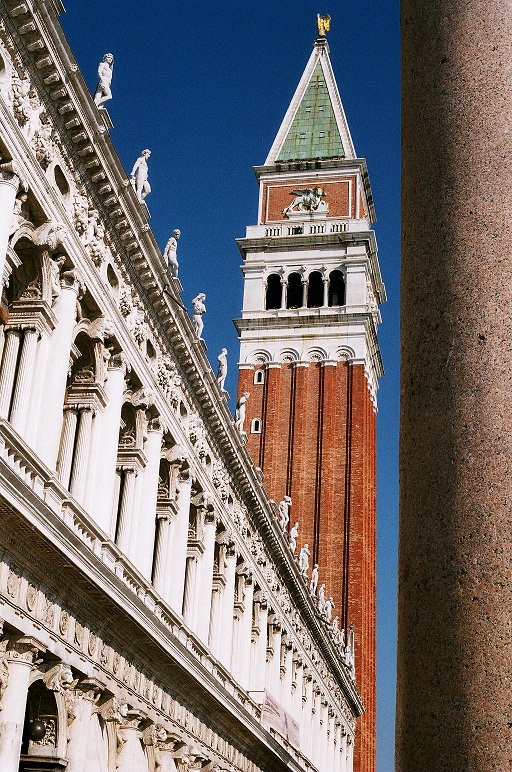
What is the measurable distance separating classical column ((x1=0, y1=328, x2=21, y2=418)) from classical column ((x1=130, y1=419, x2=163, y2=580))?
18.3 feet

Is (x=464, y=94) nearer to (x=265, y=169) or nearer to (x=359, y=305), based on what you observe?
(x=359, y=305)

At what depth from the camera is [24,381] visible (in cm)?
1516

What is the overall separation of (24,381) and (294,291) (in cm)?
4376

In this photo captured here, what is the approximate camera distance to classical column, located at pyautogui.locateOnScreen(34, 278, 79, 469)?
15.2 meters

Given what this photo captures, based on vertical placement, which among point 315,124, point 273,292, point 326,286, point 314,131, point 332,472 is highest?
point 315,124

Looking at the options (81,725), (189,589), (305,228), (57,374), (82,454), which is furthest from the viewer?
(305,228)

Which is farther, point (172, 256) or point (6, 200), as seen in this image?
point (172, 256)

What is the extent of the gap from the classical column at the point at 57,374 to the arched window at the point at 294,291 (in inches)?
1641

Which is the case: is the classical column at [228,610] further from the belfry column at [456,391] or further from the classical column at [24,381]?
the belfry column at [456,391]

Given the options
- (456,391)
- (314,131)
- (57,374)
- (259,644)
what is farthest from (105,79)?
(314,131)

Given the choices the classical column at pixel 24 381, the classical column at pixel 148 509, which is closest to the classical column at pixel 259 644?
the classical column at pixel 148 509

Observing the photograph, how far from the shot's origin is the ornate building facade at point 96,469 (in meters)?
14.0

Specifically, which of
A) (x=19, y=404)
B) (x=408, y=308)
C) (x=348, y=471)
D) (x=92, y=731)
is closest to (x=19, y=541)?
(x=19, y=404)

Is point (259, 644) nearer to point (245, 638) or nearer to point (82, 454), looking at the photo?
point (245, 638)
